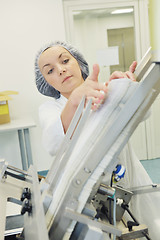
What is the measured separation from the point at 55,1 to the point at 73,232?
10.2 feet

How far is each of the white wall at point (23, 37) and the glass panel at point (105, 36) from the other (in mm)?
291

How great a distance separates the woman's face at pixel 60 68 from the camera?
3.39 feet

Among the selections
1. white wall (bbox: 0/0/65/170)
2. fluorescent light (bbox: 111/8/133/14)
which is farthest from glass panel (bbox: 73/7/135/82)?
white wall (bbox: 0/0/65/170)

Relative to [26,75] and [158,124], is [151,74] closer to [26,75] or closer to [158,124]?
[26,75]

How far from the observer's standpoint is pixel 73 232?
466 millimetres

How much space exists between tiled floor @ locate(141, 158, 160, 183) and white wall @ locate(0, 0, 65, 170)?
1.56 meters

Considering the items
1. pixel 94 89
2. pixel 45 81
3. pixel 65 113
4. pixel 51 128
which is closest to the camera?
pixel 94 89

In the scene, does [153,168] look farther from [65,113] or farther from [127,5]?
[65,113]

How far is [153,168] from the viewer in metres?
3.33

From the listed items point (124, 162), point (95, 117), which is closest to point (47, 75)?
point (124, 162)

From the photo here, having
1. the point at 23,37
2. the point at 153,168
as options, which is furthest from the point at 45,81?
the point at 153,168

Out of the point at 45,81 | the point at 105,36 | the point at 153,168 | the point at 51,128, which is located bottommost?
the point at 153,168

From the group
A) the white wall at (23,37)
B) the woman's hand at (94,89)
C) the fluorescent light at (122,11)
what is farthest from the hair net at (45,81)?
the fluorescent light at (122,11)

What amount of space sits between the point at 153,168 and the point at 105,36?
66.6 inches
